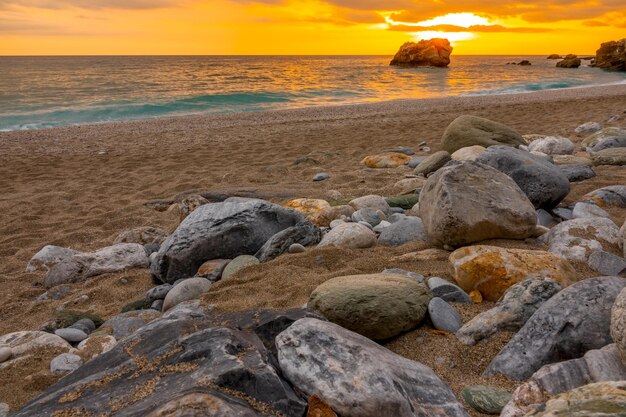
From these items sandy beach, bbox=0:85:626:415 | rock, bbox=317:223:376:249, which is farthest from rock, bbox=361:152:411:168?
rock, bbox=317:223:376:249

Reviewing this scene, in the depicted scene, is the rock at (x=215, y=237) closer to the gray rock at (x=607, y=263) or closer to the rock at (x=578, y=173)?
the gray rock at (x=607, y=263)

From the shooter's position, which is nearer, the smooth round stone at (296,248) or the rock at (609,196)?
the smooth round stone at (296,248)

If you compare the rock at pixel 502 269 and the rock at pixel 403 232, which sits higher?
the rock at pixel 502 269

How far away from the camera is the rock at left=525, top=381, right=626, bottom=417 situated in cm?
144

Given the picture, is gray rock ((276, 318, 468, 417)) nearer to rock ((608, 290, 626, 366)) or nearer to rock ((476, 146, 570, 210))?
rock ((608, 290, 626, 366))

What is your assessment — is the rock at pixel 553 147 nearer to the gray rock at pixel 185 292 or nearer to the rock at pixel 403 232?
the rock at pixel 403 232

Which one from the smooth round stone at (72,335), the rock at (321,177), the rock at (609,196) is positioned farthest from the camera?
the rock at (321,177)

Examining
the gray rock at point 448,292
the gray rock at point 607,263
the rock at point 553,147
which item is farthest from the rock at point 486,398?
the rock at point 553,147

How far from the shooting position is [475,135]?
24.0 ft

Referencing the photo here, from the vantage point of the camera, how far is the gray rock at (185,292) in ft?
11.8

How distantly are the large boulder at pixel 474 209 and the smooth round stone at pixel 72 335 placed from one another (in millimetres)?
2468

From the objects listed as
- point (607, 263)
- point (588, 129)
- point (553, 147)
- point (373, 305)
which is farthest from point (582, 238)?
point (588, 129)

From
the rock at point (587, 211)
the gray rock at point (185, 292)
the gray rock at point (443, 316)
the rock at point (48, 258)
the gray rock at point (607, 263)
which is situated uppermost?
the rock at point (587, 211)

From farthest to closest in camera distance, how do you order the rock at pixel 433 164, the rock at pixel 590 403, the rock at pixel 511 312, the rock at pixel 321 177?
the rock at pixel 321 177, the rock at pixel 433 164, the rock at pixel 511 312, the rock at pixel 590 403
